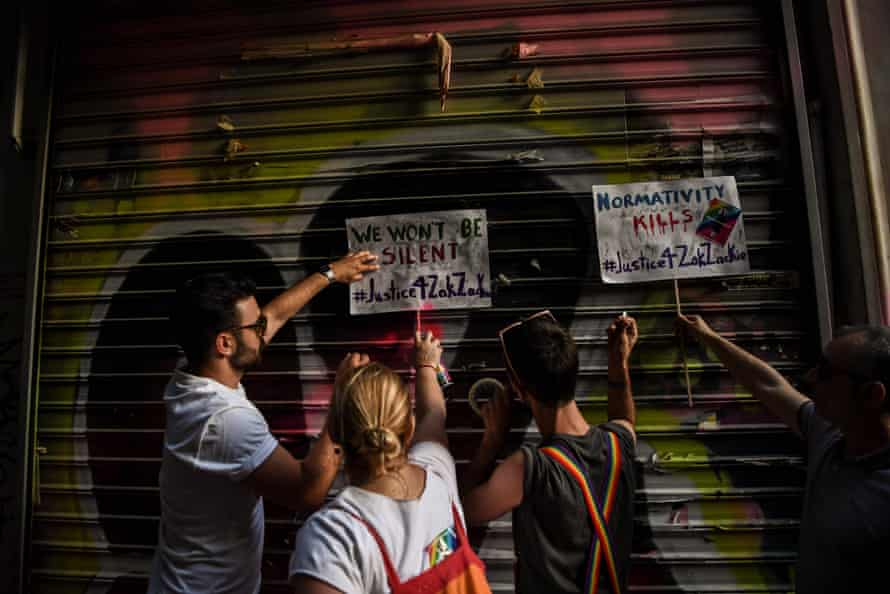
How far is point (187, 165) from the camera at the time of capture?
303cm

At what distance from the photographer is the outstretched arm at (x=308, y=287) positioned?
8.37 ft

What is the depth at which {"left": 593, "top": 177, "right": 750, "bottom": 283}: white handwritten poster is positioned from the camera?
2.63 m

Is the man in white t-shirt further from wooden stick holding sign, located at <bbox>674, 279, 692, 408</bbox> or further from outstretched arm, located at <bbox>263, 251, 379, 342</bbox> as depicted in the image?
wooden stick holding sign, located at <bbox>674, 279, 692, 408</bbox>

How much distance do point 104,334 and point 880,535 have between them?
3.79 metres

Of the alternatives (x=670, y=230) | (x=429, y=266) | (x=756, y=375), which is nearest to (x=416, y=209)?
(x=429, y=266)

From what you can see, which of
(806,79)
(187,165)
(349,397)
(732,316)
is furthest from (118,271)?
(806,79)

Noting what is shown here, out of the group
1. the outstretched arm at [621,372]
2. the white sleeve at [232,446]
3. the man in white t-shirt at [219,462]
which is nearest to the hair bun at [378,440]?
the man in white t-shirt at [219,462]

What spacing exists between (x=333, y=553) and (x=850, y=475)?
1.83 meters

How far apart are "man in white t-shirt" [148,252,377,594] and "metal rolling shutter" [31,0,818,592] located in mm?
713

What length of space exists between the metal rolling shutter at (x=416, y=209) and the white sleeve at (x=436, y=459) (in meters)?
0.91

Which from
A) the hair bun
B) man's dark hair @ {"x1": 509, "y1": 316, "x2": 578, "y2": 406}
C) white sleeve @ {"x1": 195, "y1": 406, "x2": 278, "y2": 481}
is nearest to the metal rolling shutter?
man's dark hair @ {"x1": 509, "y1": 316, "x2": 578, "y2": 406}

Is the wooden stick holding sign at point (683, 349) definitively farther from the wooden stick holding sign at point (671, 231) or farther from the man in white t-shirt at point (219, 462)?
the man in white t-shirt at point (219, 462)

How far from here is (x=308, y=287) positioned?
2.60 meters

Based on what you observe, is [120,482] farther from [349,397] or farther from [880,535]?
[880,535]
